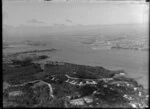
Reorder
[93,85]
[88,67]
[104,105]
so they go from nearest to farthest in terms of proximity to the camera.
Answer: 1. [104,105]
2. [93,85]
3. [88,67]

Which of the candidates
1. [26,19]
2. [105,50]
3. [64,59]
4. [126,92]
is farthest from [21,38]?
[126,92]

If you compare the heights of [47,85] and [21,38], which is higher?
[21,38]

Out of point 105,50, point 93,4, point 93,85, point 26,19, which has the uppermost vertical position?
point 93,4

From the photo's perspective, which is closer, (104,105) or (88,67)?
(104,105)

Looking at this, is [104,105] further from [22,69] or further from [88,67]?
[22,69]

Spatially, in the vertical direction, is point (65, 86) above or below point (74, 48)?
below

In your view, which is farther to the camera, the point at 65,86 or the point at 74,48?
the point at 74,48

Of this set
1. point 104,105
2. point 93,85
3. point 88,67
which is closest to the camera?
point 104,105
